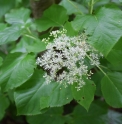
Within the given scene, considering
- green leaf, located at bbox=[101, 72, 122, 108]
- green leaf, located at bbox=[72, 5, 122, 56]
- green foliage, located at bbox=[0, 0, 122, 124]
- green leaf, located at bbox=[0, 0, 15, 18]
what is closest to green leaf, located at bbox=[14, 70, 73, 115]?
green foliage, located at bbox=[0, 0, 122, 124]

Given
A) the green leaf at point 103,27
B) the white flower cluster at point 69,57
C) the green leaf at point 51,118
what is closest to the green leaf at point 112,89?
the white flower cluster at point 69,57

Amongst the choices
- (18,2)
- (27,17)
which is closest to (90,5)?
(27,17)

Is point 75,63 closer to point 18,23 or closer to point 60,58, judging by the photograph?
point 60,58

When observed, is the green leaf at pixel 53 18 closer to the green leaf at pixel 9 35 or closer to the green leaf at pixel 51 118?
the green leaf at pixel 9 35

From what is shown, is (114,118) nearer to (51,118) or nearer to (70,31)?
(51,118)

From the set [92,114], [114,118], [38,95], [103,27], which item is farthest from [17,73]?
[114,118]

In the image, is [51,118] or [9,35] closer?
[9,35]

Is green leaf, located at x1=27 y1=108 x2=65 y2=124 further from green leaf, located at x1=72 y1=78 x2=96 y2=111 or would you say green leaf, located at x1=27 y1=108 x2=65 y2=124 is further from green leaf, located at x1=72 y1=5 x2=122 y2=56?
green leaf, located at x1=72 y1=5 x2=122 y2=56
